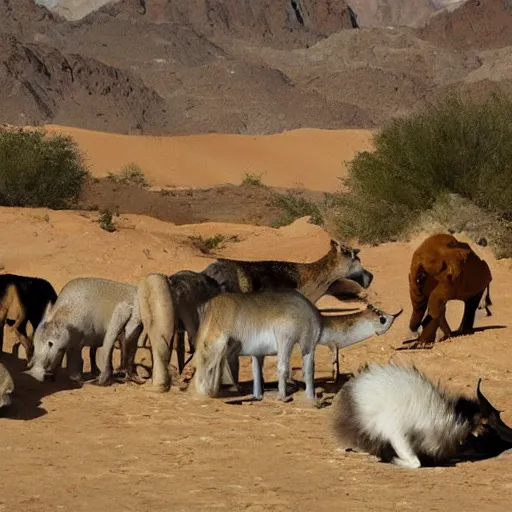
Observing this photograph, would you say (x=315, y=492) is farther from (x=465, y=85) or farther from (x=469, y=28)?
(x=469, y=28)

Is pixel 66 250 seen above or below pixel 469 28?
below

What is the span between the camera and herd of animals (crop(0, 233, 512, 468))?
679 cm

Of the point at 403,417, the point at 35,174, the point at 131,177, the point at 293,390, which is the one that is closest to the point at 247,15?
the point at 131,177

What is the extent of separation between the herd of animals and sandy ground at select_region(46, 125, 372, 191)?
30349mm

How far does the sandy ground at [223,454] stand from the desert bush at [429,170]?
6.46m

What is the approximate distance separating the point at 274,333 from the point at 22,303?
107 inches

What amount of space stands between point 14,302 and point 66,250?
594 cm

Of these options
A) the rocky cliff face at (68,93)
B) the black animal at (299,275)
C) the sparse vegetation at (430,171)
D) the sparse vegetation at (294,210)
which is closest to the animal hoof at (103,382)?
the black animal at (299,275)

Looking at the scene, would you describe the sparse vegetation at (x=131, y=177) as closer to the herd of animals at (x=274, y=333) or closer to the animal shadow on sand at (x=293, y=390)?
the herd of animals at (x=274, y=333)

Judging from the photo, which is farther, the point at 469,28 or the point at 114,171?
the point at 469,28

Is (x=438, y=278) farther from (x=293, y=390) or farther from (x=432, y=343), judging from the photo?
(x=293, y=390)

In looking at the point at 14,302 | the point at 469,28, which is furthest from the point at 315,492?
the point at 469,28

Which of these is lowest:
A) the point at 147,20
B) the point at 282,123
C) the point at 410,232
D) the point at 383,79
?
the point at 410,232

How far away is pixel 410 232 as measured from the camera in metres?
18.2
